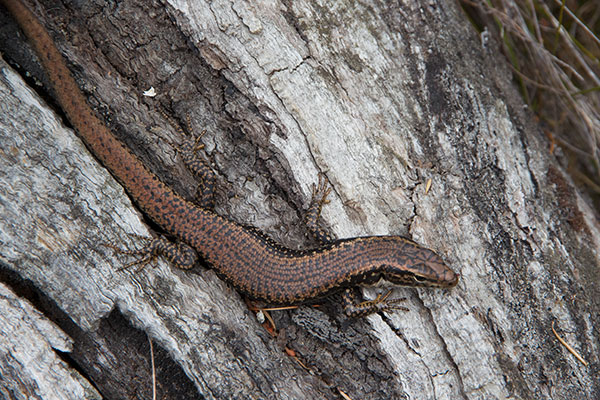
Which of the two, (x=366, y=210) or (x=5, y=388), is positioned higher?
(x=366, y=210)

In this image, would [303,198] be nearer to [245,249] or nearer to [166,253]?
[245,249]

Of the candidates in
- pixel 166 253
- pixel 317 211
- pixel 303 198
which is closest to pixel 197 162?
pixel 166 253

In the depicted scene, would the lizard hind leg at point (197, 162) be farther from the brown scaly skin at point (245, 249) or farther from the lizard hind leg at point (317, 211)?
the lizard hind leg at point (317, 211)

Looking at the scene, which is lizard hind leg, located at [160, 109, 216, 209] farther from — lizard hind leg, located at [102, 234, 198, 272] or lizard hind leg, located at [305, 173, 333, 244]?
lizard hind leg, located at [305, 173, 333, 244]

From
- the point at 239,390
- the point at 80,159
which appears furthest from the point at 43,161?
the point at 239,390

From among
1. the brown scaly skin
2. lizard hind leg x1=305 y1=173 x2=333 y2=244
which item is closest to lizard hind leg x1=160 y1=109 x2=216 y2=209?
the brown scaly skin

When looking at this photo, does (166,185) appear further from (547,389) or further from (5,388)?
(547,389)
